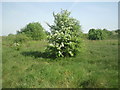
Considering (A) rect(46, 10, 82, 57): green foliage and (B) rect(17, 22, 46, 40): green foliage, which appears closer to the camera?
(A) rect(46, 10, 82, 57): green foliage

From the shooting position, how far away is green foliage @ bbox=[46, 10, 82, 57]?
9133mm

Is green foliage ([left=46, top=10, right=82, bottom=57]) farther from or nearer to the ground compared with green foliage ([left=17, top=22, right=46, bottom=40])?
nearer to the ground

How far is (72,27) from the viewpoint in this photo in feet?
32.9

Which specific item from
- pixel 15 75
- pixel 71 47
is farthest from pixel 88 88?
pixel 71 47

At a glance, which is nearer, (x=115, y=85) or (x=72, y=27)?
(x=115, y=85)

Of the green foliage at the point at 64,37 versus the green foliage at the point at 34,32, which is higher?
the green foliage at the point at 34,32

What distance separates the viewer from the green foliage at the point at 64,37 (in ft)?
30.0

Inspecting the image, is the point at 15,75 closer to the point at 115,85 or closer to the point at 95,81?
the point at 95,81

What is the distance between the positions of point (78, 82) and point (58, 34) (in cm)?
493

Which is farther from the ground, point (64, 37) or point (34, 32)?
point (34, 32)

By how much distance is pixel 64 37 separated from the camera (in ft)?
29.6

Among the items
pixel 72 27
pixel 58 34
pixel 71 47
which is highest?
pixel 72 27

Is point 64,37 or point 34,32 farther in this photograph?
point 34,32

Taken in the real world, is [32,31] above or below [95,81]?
above
